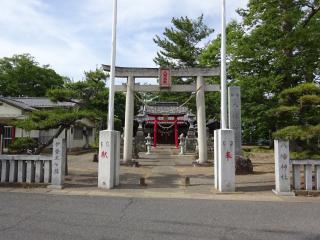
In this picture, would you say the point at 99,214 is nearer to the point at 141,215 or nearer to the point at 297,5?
the point at 141,215

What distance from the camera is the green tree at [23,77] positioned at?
47.1 meters

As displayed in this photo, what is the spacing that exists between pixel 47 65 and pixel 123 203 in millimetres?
45499

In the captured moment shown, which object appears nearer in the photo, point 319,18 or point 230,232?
point 230,232

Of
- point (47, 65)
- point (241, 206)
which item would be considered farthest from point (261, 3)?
point (47, 65)

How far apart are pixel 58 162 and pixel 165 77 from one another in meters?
8.88

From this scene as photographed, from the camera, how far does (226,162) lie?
1155 centimetres

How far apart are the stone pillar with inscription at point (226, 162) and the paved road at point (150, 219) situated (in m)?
1.71

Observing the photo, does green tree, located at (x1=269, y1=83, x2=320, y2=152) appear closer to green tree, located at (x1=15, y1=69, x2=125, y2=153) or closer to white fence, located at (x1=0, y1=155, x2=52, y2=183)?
green tree, located at (x1=15, y1=69, x2=125, y2=153)

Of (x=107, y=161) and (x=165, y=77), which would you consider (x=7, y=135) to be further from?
(x=107, y=161)

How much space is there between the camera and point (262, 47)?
18750 mm

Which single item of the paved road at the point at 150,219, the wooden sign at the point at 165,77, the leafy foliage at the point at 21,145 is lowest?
the paved road at the point at 150,219

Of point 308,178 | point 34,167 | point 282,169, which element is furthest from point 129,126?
point 308,178

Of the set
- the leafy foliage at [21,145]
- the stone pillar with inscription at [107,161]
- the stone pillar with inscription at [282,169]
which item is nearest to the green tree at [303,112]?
the stone pillar with inscription at [282,169]

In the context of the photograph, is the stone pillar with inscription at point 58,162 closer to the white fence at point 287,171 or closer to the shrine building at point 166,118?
the white fence at point 287,171
